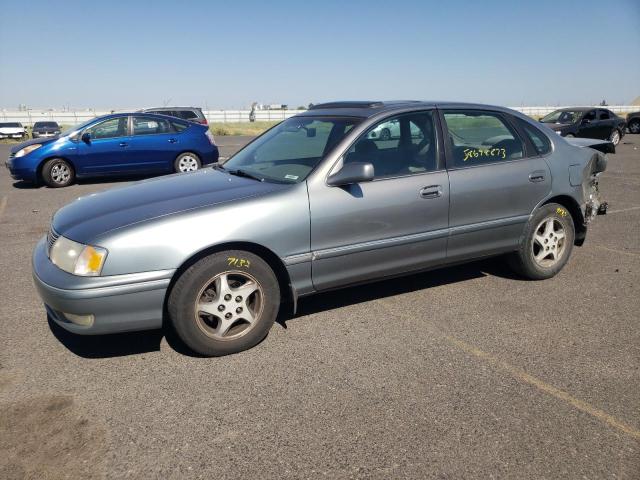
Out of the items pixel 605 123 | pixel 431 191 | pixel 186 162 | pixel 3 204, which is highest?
pixel 605 123

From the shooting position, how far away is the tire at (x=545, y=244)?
469cm

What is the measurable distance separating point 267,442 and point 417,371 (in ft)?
3.59

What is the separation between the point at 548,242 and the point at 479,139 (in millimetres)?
1152

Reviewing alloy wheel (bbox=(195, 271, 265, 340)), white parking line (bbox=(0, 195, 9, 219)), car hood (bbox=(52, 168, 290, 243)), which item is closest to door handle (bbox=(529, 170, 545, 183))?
car hood (bbox=(52, 168, 290, 243))

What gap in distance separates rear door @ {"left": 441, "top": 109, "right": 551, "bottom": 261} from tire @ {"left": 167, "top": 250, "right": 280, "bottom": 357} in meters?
1.61

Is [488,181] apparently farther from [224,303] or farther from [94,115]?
[94,115]

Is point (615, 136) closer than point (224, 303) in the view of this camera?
No

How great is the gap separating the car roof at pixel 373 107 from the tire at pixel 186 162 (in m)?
7.46

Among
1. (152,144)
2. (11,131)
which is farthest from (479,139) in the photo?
(11,131)

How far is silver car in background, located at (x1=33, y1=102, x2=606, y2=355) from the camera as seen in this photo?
321 centimetres

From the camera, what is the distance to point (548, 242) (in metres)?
4.81

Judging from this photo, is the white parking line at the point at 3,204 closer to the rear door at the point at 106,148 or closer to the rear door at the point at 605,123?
the rear door at the point at 106,148

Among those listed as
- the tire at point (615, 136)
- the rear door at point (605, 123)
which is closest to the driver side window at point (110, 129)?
the rear door at point (605, 123)

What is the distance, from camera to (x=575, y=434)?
2641mm
